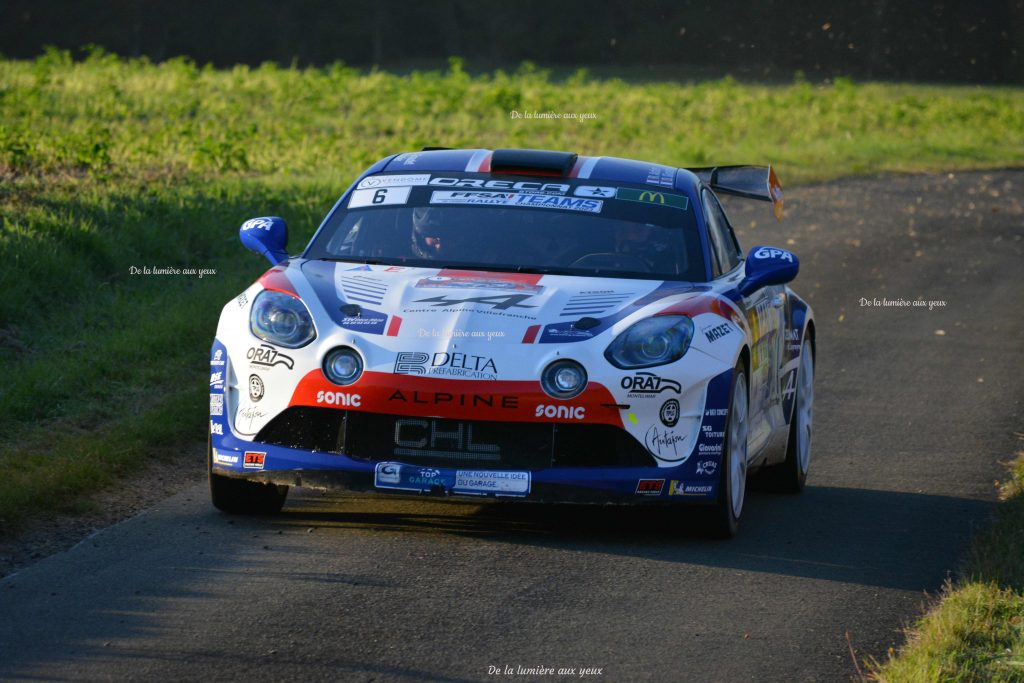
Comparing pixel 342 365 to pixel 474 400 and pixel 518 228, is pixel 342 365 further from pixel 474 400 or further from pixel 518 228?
pixel 518 228

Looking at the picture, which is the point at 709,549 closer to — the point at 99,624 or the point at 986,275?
the point at 99,624

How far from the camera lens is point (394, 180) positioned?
25.6 ft

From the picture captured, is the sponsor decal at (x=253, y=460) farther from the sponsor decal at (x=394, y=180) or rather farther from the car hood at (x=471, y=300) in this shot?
the sponsor decal at (x=394, y=180)

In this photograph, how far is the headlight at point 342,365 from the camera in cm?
625

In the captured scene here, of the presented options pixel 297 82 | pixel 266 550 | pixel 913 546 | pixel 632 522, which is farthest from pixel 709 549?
pixel 297 82

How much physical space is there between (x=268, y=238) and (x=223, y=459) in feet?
4.29

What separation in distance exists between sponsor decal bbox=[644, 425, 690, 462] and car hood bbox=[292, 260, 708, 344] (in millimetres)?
439

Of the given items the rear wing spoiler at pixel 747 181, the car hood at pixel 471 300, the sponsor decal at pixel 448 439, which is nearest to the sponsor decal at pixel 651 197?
the car hood at pixel 471 300

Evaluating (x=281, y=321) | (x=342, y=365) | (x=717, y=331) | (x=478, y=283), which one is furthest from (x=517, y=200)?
(x=342, y=365)

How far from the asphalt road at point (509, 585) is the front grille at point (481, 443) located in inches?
14.1

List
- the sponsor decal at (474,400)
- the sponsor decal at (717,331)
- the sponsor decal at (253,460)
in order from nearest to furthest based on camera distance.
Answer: the sponsor decal at (474,400)
the sponsor decal at (253,460)
the sponsor decal at (717,331)

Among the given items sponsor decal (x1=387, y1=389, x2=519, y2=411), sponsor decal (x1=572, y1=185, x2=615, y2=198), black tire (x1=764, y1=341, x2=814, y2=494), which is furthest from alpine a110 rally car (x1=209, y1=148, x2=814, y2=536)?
black tire (x1=764, y1=341, x2=814, y2=494)

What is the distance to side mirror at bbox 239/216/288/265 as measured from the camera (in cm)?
735

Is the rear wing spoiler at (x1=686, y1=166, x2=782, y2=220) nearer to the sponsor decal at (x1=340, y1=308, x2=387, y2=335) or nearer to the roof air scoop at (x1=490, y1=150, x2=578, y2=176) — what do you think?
the roof air scoop at (x1=490, y1=150, x2=578, y2=176)
